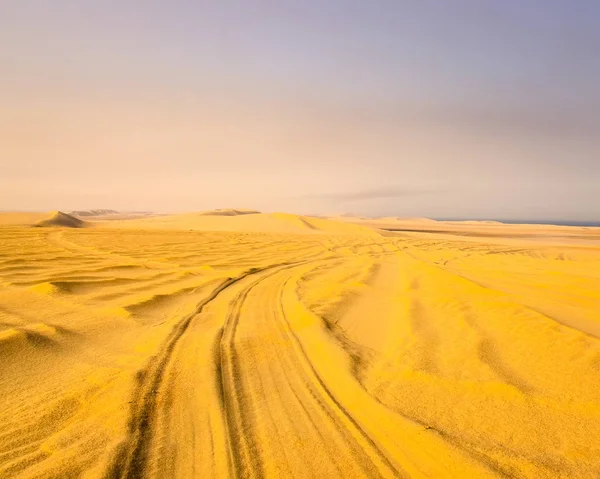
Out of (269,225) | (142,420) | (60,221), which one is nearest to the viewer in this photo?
(142,420)

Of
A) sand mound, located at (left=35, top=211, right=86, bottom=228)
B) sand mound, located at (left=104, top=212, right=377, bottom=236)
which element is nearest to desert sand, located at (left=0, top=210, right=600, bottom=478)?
sand mound, located at (left=104, top=212, right=377, bottom=236)

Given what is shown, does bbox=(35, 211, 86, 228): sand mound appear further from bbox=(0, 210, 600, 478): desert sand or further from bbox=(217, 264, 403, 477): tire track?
bbox=(217, 264, 403, 477): tire track

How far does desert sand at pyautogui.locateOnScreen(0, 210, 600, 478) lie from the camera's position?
194 centimetres

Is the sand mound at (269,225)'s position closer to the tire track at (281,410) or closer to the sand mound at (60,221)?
the sand mound at (60,221)

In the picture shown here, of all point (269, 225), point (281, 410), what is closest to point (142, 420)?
point (281, 410)

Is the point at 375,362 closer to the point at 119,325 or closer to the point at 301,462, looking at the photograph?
the point at 301,462

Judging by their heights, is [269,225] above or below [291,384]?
above

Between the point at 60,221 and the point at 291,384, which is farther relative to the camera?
the point at 60,221

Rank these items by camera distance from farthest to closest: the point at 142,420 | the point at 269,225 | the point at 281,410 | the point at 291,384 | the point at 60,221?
the point at 60,221 → the point at 269,225 → the point at 291,384 → the point at 281,410 → the point at 142,420

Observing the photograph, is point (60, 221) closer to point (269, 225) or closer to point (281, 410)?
point (269, 225)

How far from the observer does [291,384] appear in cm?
286

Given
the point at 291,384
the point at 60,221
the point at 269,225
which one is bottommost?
the point at 291,384

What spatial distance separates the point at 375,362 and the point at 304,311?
1.77m

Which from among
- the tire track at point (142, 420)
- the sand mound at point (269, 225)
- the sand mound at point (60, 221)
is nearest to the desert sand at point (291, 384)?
the tire track at point (142, 420)
